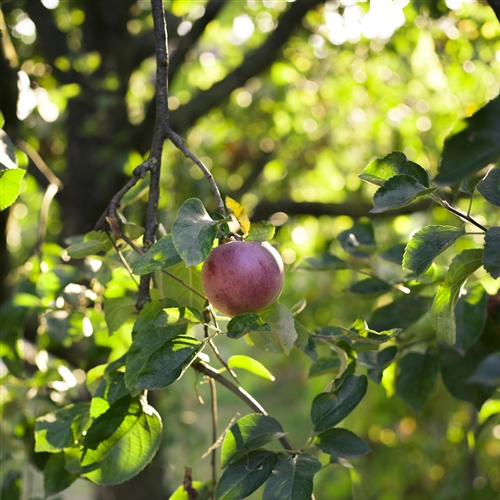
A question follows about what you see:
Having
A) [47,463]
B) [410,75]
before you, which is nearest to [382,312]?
[47,463]

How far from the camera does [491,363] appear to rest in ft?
1.00

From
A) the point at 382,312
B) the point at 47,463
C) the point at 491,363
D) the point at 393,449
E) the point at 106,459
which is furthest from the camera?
the point at 393,449

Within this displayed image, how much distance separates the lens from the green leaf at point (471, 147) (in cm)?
35

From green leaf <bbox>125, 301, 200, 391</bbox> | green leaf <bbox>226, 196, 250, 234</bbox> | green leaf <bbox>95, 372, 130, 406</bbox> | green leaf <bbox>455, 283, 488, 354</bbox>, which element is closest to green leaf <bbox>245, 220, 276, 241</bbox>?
green leaf <bbox>226, 196, 250, 234</bbox>

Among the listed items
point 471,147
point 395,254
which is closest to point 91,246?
point 471,147

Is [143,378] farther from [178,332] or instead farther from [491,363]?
[491,363]

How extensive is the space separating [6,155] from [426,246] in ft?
1.50

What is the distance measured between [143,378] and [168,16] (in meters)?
1.77

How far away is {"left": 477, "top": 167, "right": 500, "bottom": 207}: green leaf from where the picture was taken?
597 millimetres

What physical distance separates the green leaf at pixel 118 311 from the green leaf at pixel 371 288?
1.20ft

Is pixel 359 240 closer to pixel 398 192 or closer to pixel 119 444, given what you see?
pixel 398 192

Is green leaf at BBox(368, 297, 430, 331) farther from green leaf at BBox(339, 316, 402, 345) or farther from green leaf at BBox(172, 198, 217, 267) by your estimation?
green leaf at BBox(172, 198, 217, 267)

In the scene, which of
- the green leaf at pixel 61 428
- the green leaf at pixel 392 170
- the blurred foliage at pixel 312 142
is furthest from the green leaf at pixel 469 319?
the blurred foliage at pixel 312 142

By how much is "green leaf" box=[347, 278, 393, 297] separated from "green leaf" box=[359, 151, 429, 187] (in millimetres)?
341
